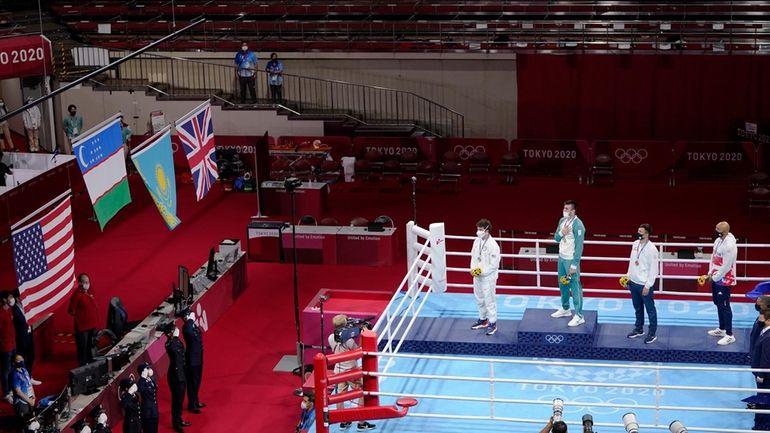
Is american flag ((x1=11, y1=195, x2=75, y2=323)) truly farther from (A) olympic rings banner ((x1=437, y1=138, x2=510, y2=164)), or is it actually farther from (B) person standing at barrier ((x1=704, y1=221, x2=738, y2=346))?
(A) olympic rings banner ((x1=437, y1=138, x2=510, y2=164))

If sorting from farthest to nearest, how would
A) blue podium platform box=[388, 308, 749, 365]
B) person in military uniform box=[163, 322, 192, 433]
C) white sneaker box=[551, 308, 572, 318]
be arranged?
white sneaker box=[551, 308, 572, 318] < blue podium platform box=[388, 308, 749, 365] < person in military uniform box=[163, 322, 192, 433]

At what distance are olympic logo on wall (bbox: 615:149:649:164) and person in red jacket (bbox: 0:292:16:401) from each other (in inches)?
655

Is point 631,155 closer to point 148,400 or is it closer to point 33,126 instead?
point 33,126

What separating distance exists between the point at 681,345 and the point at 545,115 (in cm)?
1500

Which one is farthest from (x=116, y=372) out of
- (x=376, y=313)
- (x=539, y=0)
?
(x=539, y=0)

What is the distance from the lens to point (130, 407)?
15156mm

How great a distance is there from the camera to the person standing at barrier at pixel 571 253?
16672mm

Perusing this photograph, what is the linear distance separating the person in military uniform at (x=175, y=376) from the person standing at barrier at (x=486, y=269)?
4.35 meters

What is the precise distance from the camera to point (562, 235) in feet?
55.1

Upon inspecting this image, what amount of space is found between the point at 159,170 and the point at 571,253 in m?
5.96

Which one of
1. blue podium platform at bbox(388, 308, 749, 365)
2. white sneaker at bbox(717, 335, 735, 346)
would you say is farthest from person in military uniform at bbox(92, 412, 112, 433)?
white sneaker at bbox(717, 335, 735, 346)

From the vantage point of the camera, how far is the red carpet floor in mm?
17859

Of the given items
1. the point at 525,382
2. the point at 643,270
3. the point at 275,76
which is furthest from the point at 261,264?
the point at 525,382

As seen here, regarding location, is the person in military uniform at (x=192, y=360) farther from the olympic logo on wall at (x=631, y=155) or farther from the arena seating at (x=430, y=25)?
the arena seating at (x=430, y=25)
